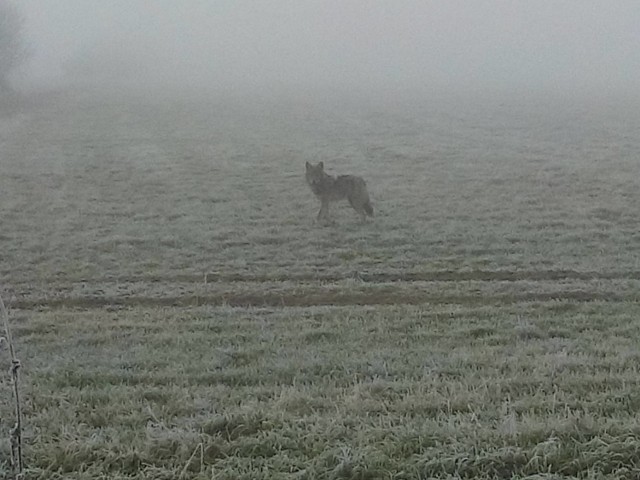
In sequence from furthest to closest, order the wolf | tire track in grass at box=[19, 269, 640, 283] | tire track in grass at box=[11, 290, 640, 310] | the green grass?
the wolf < tire track in grass at box=[19, 269, 640, 283] < tire track in grass at box=[11, 290, 640, 310] < the green grass

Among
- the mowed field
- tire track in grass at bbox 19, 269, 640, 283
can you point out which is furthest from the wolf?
tire track in grass at bbox 19, 269, 640, 283

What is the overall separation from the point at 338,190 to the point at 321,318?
4860 mm

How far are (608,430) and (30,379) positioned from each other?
3.78 meters

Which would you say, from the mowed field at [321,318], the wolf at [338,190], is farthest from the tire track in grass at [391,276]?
the wolf at [338,190]

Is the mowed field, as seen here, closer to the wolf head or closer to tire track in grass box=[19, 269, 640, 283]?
tire track in grass box=[19, 269, 640, 283]

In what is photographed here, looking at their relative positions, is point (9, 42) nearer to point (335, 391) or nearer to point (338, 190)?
point (338, 190)

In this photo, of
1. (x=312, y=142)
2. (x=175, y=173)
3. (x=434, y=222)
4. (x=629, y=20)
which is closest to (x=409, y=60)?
(x=629, y=20)

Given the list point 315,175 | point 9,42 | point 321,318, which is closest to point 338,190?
point 315,175

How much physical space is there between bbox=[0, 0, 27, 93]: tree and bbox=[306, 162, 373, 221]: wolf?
31.8 meters

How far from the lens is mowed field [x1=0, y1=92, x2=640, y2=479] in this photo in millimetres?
4281

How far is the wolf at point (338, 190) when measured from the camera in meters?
12.1

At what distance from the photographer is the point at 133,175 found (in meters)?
17.5

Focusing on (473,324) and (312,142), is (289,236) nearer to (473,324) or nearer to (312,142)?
(473,324)

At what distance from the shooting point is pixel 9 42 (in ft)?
137
